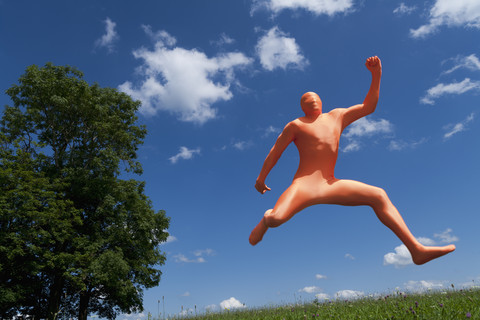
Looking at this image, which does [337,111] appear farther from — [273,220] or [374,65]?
[273,220]

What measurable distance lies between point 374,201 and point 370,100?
175cm

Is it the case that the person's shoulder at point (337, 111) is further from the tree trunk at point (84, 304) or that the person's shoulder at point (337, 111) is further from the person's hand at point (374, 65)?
the tree trunk at point (84, 304)

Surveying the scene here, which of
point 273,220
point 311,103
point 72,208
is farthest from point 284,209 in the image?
point 72,208

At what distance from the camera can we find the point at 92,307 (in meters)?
16.3

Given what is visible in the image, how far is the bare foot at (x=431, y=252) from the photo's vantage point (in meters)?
4.92

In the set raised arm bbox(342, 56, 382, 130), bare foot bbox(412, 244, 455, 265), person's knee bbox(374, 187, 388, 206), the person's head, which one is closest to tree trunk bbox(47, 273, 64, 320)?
the person's head

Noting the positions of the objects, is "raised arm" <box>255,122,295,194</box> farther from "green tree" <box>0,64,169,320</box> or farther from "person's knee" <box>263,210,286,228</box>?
"green tree" <box>0,64,169,320</box>

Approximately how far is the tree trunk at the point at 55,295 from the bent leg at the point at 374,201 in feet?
42.4

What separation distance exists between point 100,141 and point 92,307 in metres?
7.38

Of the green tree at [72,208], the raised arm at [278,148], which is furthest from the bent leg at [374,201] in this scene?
the green tree at [72,208]

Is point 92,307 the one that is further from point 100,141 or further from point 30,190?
point 100,141

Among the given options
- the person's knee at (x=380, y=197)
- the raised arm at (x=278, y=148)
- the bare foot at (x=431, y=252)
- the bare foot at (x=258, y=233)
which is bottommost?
the bare foot at (x=431, y=252)

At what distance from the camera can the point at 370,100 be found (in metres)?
5.99

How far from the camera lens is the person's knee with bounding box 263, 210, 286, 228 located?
4789 mm
